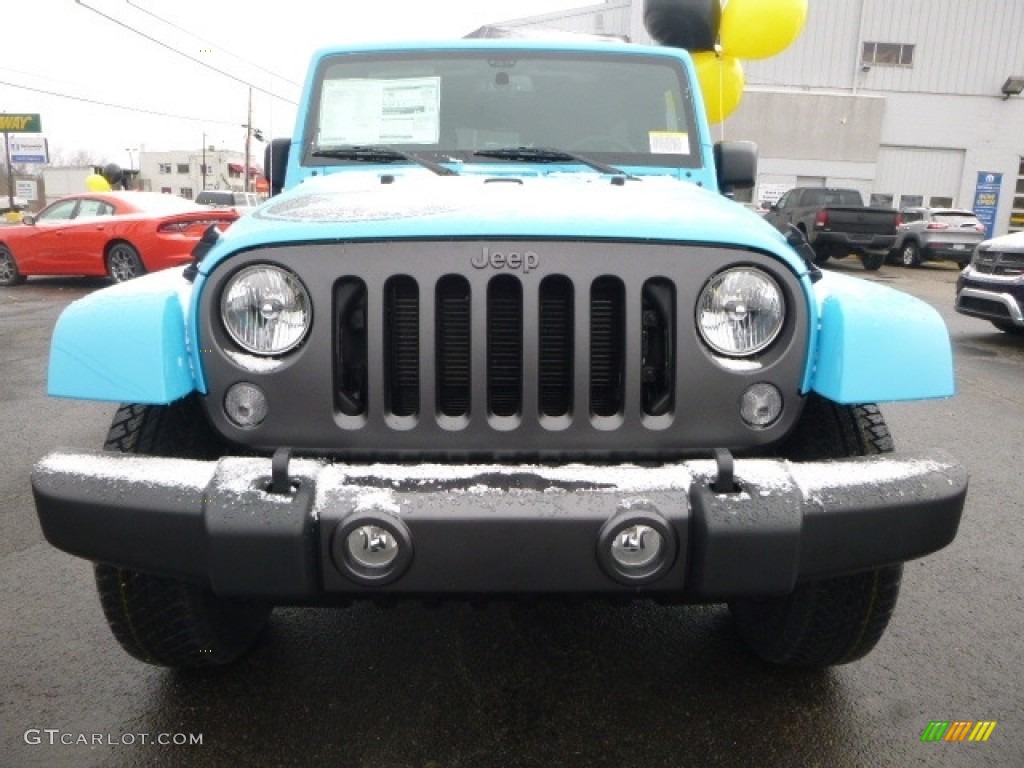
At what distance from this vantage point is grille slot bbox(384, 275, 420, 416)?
1.84m

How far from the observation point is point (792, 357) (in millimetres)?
1854

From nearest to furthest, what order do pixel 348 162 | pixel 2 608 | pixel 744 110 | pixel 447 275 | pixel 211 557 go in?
1. pixel 211 557
2. pixel 447 275
3. pixel 2 608
4. pixel 348 162
5. pixel 744 110

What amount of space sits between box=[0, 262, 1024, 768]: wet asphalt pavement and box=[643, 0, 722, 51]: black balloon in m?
4.50

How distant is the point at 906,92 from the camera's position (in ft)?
83.9

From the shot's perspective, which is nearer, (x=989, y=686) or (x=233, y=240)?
(x=233, y=240)

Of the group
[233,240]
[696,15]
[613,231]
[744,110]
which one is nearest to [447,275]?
[613,231]

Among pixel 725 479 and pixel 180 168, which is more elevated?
pixel 180 168

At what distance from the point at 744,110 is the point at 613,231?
83.3 ft

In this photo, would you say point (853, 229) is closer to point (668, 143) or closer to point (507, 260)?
point (668, 143)

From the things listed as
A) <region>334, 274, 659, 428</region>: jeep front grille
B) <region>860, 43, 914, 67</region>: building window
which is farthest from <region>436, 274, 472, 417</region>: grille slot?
<region>860, 43, 914, 67</region>: building window

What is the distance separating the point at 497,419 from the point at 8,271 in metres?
13.9

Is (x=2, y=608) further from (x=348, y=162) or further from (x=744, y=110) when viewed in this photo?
(x=744, y=110)

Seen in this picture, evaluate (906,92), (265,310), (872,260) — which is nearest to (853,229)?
(872,260)

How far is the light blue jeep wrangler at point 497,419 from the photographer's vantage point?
5.31ft
